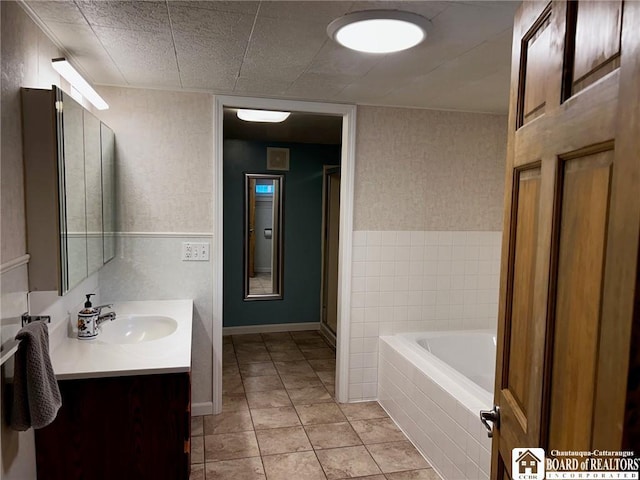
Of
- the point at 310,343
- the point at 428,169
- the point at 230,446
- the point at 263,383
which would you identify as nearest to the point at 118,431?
the point at 230,446

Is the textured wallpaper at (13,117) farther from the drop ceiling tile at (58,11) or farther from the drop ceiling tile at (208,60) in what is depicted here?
the drop ceiling tile at (208,60)

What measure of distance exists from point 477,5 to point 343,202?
179 centimetres

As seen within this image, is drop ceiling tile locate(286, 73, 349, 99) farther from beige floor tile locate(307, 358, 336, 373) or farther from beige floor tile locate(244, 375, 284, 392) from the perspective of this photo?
beige floor tile locate(307, 358, 336, 373)

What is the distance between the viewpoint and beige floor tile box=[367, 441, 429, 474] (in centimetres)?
260

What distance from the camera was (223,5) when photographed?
167 centimetres

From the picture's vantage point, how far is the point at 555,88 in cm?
96

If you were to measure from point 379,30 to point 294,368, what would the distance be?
3.11 metres

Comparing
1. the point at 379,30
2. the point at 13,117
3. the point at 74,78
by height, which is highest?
the point at 379,30

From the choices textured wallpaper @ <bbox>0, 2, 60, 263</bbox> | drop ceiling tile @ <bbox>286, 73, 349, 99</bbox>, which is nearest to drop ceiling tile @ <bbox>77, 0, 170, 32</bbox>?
textured wallpaper @ <bbox>0, 2, 60, 263</bbox>

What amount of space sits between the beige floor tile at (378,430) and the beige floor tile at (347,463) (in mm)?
147

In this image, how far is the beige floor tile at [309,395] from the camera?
3438 millimetres

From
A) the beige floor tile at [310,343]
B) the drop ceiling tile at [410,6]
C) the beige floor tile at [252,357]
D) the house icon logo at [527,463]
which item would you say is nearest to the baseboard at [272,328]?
the beige floor tile at [310,343]

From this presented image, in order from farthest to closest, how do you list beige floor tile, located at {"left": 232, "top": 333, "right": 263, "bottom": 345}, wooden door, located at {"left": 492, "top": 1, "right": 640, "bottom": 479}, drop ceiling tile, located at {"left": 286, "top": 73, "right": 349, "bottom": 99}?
beige floor tile, located at {"left": 232, "top": 333, "right": 263, "bottom": 345} < drop ceiling tile, located at {"left": 286, "top": 73, "right": 349, "bottom": 99} < wooden door, located at {"left": 492, "top": 1, "right": 640, "bottom": 479}

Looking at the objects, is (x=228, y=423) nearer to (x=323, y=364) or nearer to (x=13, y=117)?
(x=323, y=364)
